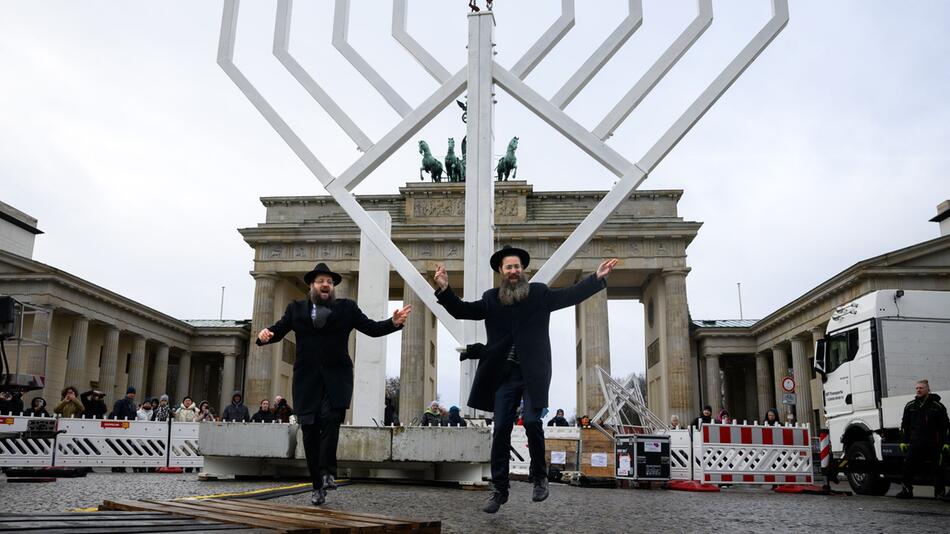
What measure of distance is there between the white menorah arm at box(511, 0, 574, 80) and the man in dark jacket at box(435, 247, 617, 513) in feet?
8.53

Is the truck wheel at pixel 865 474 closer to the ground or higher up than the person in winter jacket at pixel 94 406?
closer to the ground

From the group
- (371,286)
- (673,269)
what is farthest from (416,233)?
(371,286)

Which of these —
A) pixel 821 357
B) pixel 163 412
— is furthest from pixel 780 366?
pixel 163 412

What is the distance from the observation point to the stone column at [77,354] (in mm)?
33500

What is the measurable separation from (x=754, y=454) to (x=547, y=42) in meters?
8.12

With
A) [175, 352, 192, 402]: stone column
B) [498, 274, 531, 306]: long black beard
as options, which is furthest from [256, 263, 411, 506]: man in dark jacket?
[175, 352, 192, 402]: stone column

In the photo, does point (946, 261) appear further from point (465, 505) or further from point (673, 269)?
point (465, 505)

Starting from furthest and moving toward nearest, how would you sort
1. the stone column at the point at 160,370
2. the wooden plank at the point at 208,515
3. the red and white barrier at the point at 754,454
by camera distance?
the stone column at the point at 160,370 → the red and white barrier at the point at 754,454 → the wooden plank at the point at 208,515

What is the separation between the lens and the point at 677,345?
36.8 m

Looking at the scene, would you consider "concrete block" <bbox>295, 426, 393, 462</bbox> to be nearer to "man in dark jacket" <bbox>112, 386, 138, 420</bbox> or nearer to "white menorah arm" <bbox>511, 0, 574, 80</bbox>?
"white menorah arm" <bbox>511, 0, 574, 80</bbox>

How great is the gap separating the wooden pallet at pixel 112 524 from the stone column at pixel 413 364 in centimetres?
3310

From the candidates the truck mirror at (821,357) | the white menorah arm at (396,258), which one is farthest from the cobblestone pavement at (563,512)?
the truck mirror at (821,357)

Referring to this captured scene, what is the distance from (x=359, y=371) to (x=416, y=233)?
2924 cm

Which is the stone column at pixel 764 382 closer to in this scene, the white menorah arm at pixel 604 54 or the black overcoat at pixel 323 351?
the white menorah arm at pixel 604 54
